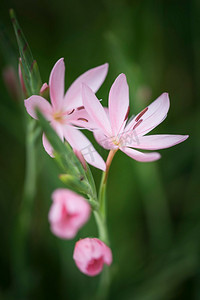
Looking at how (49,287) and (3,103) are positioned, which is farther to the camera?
(3,103)

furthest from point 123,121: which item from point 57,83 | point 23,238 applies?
point 23,238

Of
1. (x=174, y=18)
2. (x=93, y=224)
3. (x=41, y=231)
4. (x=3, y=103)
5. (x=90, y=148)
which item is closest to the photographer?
(x=90, y=148)

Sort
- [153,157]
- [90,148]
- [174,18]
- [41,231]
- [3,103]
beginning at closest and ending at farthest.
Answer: [153,157], [90,148], [41,231], [3,103], [174,18]

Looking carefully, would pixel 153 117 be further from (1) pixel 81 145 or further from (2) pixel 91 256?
(2) pixel 91 256

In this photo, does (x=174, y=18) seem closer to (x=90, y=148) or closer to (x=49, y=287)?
(x=90, y=148)

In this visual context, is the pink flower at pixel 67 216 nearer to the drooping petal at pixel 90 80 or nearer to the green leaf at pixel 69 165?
the green leaf at pixel 69 165

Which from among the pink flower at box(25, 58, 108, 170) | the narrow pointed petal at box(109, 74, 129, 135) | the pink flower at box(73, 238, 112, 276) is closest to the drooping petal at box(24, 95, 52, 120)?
the pink flower at box(25, 58, 108, 170)

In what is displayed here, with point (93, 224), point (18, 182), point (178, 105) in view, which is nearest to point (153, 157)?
point (93, 224)

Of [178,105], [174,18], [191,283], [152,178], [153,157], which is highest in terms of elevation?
[174,18]
